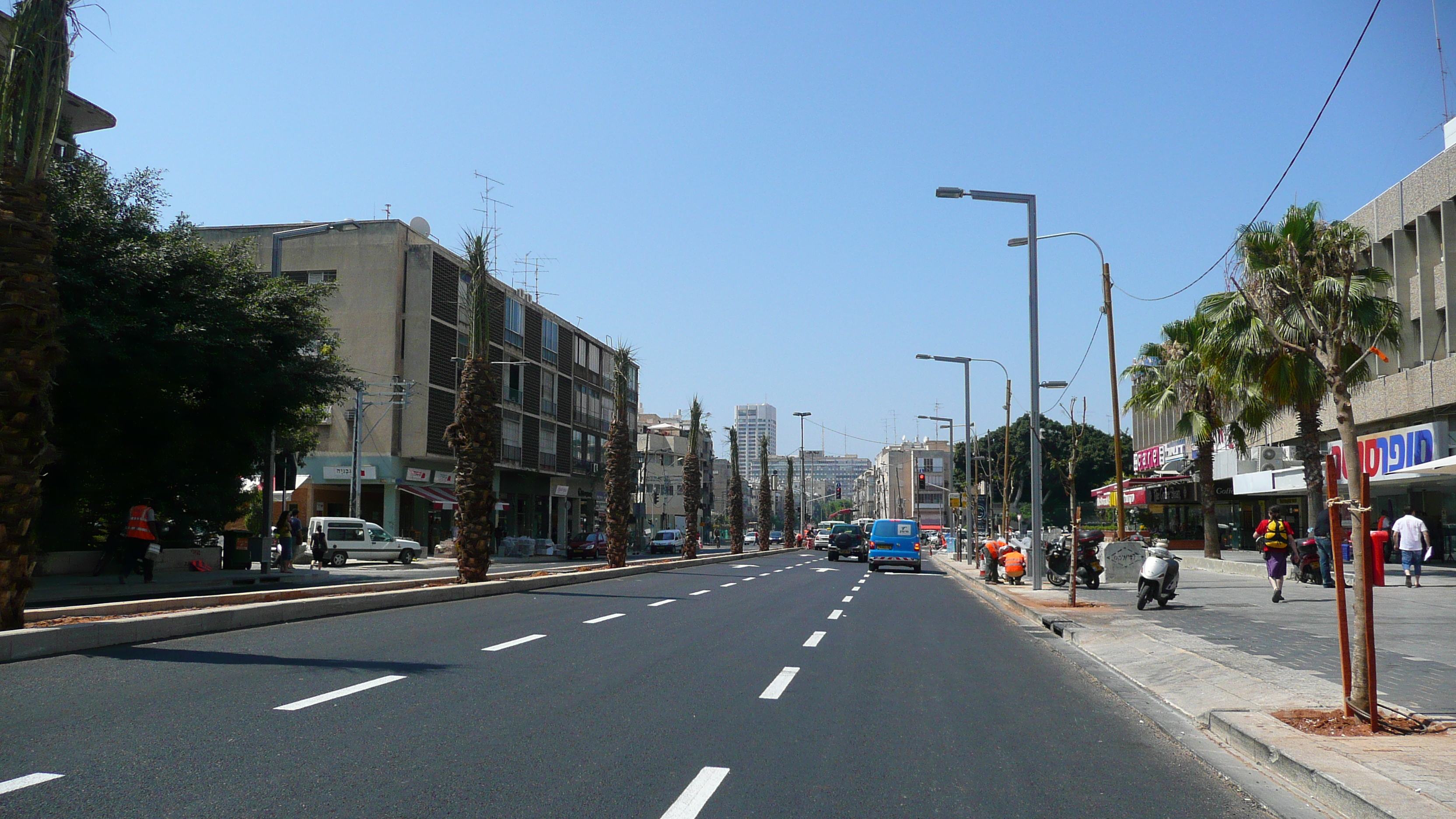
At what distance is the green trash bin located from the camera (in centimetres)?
3106

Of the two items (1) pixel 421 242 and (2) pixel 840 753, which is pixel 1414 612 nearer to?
(2) pixel 840 753

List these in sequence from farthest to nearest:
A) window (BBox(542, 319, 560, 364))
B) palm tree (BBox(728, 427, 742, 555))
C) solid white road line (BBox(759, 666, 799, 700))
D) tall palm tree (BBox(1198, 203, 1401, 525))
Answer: window (BBox(542, 319, 560, 364)) → palm tree (BBox(728, 427, 742, 555)) → tall palm tree (BBox(1198, 203, 1401, 525)) → solid white road line (BBox(759, 666, 799, 700))

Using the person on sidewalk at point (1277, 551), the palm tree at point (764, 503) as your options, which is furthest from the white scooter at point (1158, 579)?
the palm tree at point (764, 503)

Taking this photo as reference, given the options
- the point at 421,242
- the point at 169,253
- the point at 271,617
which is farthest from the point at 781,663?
the point at 421,242

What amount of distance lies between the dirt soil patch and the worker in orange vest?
22564 mm

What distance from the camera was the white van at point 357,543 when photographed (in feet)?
127

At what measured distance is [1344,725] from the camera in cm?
724

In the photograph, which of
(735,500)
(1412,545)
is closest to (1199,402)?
(1412,545)

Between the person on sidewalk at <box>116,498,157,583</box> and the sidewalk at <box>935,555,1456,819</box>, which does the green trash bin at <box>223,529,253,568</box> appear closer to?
the person on sidewalk at <box>116,498,157,583</box>

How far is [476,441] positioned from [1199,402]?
77.2 feet

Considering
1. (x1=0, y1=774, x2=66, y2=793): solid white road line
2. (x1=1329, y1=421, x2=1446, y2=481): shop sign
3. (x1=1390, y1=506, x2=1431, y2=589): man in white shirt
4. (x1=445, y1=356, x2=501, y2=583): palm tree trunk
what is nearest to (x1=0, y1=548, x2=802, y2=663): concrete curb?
(x1=445, y1=356, x2=501, y2=583): palm tree trunk

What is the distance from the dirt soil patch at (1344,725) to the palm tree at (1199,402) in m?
23.9

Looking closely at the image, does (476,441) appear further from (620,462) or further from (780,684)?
(780,684)

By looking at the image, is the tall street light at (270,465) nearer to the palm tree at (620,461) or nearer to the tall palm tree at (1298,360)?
the palm tree at (620,461)
